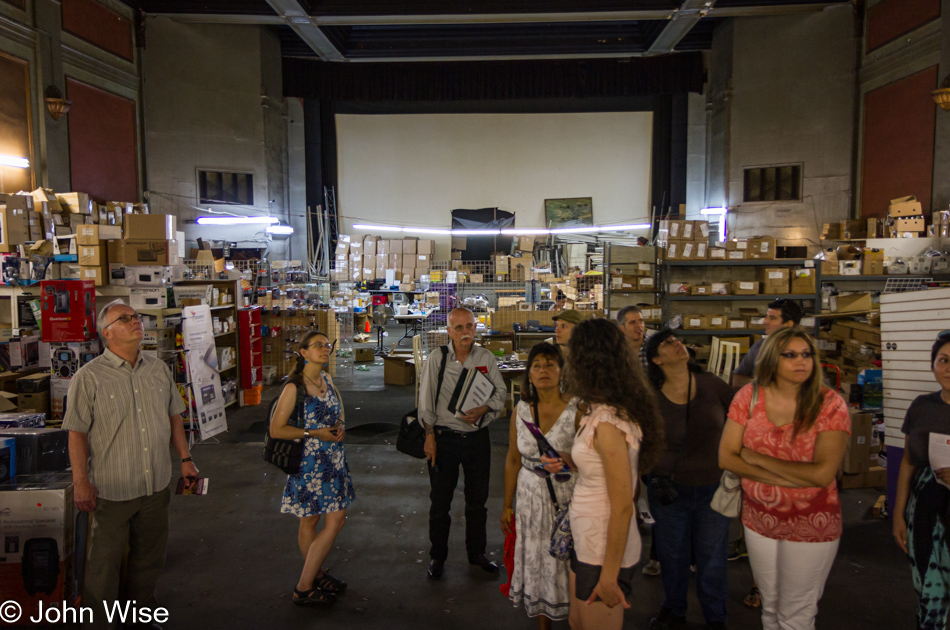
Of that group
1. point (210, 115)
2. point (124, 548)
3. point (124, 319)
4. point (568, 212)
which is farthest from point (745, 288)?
point (210, 115)

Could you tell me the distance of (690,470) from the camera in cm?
265

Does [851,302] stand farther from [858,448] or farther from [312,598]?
[312,598]

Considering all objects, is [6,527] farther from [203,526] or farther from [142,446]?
[203,526]

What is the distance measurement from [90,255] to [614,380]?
559cm

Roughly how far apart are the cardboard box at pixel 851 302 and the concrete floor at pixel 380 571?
3.70 metres

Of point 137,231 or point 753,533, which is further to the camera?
point 137,231

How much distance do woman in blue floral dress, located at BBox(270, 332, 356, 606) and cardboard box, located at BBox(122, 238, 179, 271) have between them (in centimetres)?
360

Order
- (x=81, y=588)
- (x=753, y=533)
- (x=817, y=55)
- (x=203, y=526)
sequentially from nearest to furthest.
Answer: (x=753, y=533) → (x=81, y=588) → (x=203, y=526) → (x=817, y=55)

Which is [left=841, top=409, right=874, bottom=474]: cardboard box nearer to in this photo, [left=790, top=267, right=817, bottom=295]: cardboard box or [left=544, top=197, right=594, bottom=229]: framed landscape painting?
[left=790, top=267, right=817, bottom=295]: cardboard box

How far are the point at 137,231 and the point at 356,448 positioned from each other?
3.03 m

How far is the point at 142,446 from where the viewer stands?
105 inches

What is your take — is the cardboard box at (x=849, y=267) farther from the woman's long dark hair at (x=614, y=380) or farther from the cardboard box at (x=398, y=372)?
the woman's long dark hair at (x=614, y=380)

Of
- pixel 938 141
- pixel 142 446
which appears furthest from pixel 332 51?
pixel 142 446

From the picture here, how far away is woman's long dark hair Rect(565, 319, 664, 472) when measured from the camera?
6.51 ft
